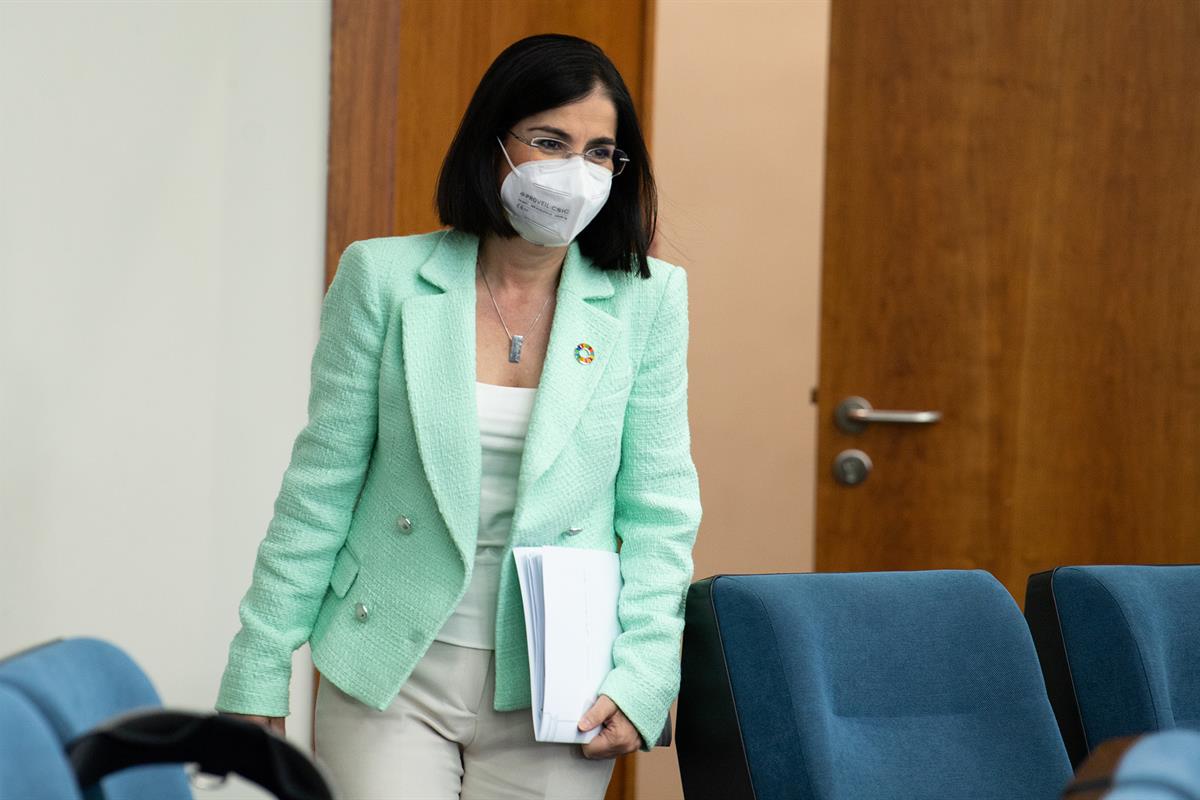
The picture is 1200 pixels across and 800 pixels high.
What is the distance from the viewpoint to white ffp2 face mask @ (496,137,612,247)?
178 cm

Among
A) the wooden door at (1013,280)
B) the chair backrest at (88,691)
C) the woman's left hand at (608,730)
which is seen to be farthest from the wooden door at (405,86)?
the chair backrest at (88,691)

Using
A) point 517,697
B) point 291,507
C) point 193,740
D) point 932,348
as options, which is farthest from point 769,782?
point 932,348

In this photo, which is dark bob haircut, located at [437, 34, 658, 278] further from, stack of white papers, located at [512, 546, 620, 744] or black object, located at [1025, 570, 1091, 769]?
black object, located at [1025, 570, 1091, 769]

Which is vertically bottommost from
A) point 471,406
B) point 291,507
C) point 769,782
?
point 769,782

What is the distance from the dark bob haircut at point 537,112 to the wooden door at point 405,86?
765 mm

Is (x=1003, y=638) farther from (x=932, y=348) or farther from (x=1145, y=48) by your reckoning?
(x=1145, y=48)

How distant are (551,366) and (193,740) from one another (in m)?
0.94

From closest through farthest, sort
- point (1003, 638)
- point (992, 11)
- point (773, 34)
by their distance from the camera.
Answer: point (1003, 638)
point (992, 11)
point (773, 34)

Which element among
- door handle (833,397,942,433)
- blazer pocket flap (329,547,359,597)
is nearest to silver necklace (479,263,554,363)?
blazer pocket flap (329,547,359,597)

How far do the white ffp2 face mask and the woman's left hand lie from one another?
1.98 feet

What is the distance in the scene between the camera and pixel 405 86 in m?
2.70

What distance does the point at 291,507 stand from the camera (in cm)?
179

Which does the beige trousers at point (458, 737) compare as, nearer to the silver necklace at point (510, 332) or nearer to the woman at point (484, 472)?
the woman at point (484, 472)

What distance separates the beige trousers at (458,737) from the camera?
5.63 ft
